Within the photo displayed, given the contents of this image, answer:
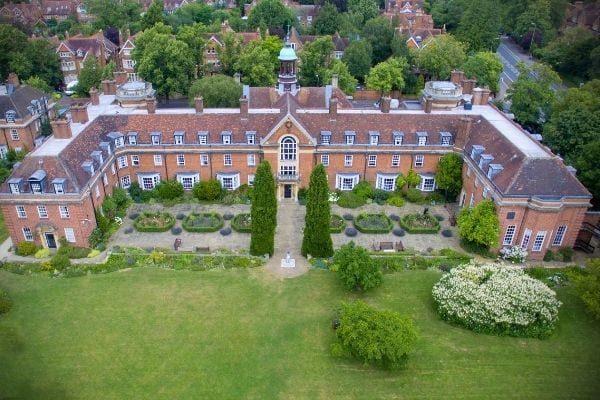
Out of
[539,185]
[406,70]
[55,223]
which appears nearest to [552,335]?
[539,185]

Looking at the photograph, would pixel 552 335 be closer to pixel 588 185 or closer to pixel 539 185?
pixel 539 185

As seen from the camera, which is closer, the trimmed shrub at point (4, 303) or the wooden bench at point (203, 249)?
the trimmed shrub at point (4, 303)

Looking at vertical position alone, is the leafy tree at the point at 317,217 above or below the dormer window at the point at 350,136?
below

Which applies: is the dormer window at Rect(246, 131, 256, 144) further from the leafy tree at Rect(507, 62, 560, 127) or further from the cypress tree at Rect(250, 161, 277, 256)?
the leafy tree at Rect(507, 62, 560, 127)

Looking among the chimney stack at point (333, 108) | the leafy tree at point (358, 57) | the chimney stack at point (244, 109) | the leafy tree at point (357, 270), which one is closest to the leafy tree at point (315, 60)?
the leafy tree at point (358, 57)

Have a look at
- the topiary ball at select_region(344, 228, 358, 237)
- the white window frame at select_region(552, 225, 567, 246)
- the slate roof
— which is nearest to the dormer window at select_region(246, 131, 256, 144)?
the topiary ball at select_region(344, 228, 358, 237)

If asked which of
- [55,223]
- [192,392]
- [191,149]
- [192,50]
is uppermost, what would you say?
[192,50]

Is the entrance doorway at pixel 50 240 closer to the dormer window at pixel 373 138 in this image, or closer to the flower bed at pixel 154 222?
the flower bed at pixel 154 222

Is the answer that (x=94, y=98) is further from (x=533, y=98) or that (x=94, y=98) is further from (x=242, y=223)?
(x=533, y=98)
